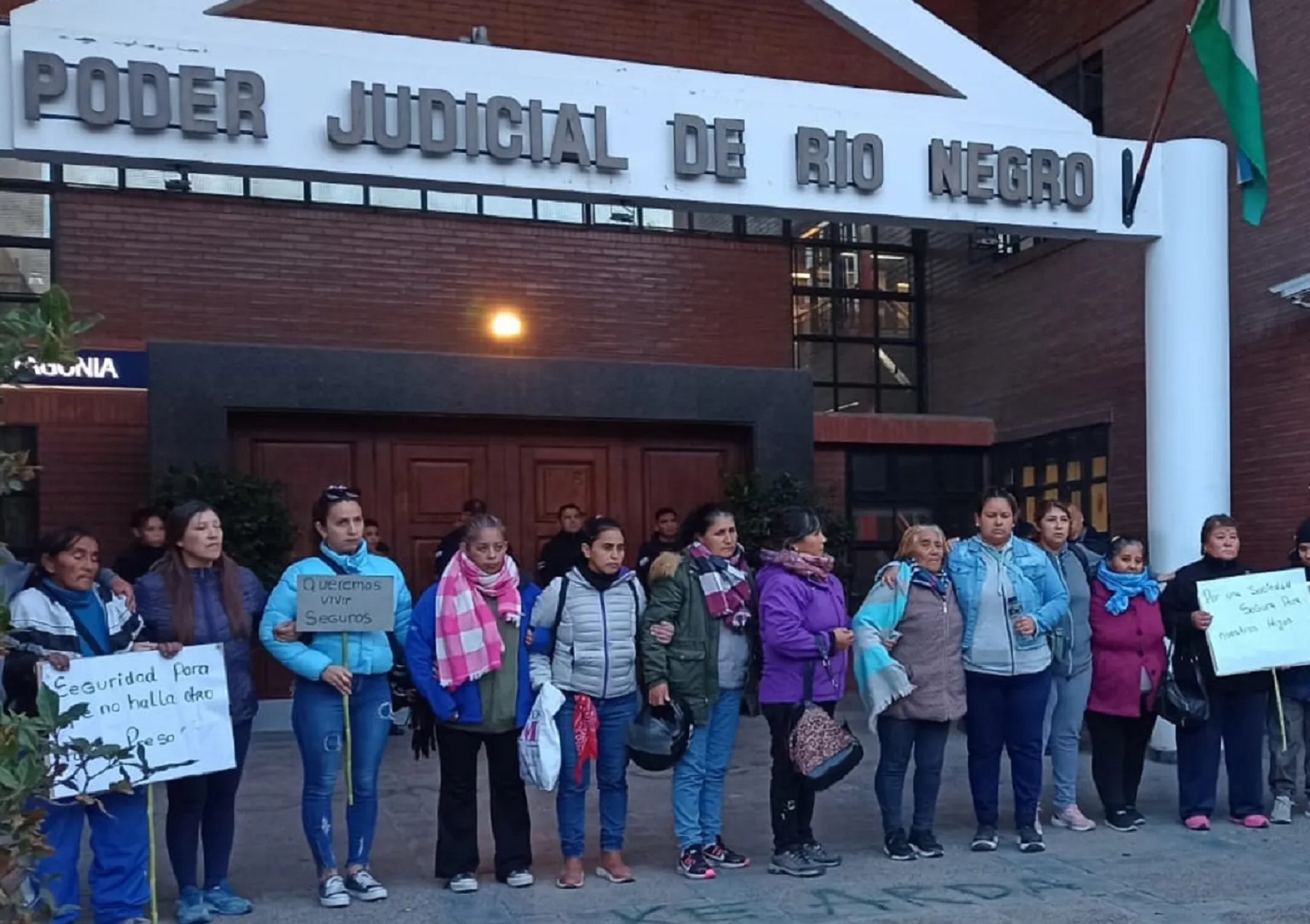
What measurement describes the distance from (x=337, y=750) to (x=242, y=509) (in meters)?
4.01

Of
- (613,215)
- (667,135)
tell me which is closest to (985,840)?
(667,135)

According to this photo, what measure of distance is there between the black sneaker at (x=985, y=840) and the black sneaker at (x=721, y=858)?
1178mm

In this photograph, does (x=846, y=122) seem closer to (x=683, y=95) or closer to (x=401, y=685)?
(x=683, y=95)

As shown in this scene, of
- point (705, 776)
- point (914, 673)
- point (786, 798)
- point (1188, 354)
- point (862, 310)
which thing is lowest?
point (786, 798)

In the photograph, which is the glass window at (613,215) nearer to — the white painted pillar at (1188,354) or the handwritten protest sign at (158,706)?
the white painted pillar at (1188,354)

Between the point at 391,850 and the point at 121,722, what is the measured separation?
6.22 ft

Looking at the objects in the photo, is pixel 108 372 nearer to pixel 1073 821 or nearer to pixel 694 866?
pixel 694 866

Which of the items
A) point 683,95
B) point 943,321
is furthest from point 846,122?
point 943,321

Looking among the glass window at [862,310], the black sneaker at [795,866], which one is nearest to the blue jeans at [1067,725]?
the black sneaker at [795,866]

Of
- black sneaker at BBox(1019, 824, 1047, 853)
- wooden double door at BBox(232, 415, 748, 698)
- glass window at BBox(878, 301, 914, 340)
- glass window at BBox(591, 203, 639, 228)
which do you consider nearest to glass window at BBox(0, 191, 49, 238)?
wooden double door at BBox(232, 415, 748, 698)

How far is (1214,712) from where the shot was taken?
702 centimetres

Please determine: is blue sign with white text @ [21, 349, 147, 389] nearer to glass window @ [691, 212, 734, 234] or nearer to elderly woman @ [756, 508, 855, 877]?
glass window @ [691, 212, 734, 234]

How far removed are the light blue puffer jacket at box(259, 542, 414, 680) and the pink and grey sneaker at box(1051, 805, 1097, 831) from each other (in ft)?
12.2

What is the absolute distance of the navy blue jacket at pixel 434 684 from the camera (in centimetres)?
565
